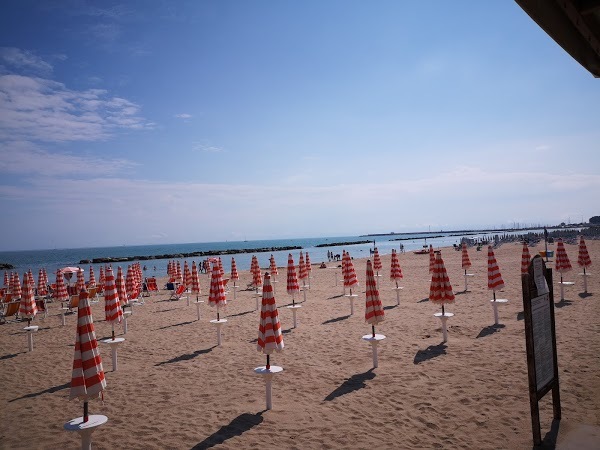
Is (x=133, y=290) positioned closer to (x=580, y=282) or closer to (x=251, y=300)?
(x=251, y=300)

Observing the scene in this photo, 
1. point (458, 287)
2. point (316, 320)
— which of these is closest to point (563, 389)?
point (316, 320)

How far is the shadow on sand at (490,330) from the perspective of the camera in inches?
410

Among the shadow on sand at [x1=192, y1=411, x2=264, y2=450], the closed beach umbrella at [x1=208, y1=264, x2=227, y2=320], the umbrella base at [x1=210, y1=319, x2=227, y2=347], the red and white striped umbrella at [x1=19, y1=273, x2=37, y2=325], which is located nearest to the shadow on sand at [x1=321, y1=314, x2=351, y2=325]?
the umbrella base at [x1=210, y1=319, x2=227, y2=347]

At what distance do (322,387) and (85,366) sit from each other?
15.2ft

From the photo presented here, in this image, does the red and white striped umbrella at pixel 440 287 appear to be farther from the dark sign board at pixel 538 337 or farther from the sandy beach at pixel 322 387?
the dark sign board at pixel 538 337

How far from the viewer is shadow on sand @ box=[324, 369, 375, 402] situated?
7.19 m

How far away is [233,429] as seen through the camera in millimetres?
6066

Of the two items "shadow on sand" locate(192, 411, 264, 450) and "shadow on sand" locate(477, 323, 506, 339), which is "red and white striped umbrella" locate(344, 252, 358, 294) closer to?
"shadow on sand" locate(477, 323, 506, 339)

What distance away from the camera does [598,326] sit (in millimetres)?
10094

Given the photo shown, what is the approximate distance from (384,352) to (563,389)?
13.0 ft

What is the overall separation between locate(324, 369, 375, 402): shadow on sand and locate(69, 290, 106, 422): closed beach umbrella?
13.5 feet

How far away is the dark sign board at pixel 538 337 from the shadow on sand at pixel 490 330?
510cm

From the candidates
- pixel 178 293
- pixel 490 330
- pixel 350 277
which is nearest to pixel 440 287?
pixel 490 330

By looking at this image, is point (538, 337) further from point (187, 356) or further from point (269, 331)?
point (187, 356)
